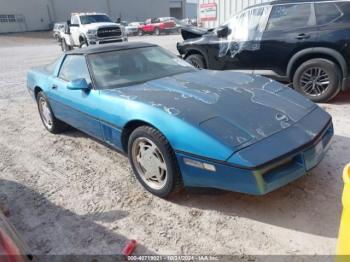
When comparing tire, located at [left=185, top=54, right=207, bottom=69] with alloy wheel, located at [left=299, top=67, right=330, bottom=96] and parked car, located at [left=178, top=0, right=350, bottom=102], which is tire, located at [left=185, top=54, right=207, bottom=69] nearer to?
parked car, located at [left=178, top=0, right=350, bottom=102]

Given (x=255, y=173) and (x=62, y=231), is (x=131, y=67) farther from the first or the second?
(x=255, y=173)

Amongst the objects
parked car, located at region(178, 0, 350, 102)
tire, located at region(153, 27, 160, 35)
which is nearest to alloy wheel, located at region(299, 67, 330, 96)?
parked car, located at region(178, 0, 350, 102)

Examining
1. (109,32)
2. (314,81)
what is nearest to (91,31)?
(109,32)

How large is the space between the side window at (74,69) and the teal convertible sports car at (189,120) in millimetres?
16

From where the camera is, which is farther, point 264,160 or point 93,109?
point 93,109

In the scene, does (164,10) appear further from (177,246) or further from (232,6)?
(177,246)

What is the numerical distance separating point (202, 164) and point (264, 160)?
0.47 meters

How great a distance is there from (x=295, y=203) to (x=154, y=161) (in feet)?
4.19

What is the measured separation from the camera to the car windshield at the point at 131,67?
3502mm

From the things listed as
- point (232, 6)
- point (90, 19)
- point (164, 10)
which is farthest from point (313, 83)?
point (164, 10)

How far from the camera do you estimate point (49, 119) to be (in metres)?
4.73

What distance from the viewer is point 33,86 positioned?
4809 mm

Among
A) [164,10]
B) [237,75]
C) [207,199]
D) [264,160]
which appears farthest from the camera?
[164,10]

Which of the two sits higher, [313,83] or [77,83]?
[77,83]
